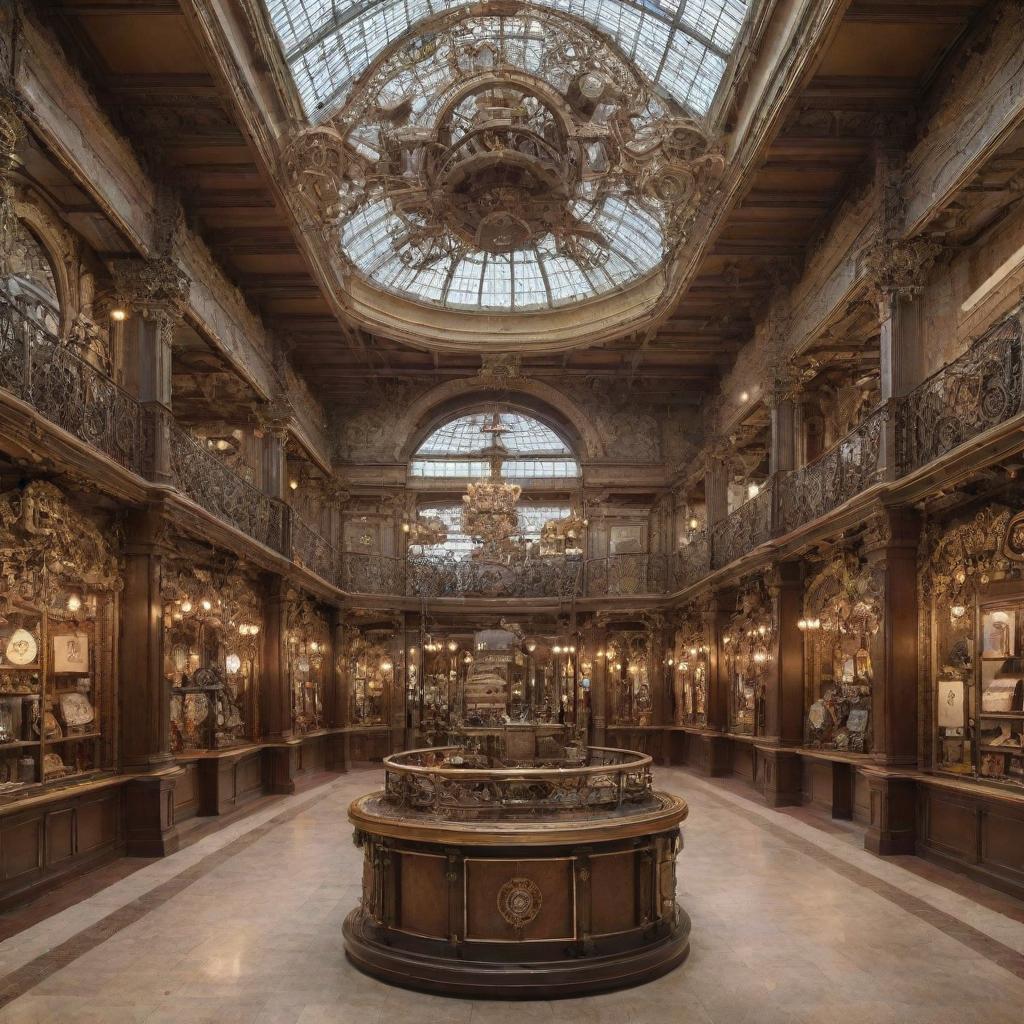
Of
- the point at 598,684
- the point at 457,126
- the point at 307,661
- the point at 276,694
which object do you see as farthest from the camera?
the point at 598,684

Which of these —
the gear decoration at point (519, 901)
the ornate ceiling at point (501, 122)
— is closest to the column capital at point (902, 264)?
the ornate ceiling at point (501, 122)

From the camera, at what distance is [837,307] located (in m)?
12.4

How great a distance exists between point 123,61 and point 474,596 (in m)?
14.0

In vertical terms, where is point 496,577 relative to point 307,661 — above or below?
above

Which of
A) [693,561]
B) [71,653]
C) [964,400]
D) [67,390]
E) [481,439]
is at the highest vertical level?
[481,439]

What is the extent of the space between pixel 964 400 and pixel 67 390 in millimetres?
8186

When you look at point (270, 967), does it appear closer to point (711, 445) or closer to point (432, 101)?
point (432, 101)

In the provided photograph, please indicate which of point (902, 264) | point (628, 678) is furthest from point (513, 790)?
point (628, 678)

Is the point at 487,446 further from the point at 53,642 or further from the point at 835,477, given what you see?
the point at 53,642

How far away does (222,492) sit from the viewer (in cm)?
1337

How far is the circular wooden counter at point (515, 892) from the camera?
20.0 ft

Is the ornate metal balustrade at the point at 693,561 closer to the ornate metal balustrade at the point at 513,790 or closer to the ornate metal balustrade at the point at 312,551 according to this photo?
the ornate metal balustrade at the point at 312,551

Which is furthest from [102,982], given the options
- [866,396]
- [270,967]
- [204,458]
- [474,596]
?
[474,596]

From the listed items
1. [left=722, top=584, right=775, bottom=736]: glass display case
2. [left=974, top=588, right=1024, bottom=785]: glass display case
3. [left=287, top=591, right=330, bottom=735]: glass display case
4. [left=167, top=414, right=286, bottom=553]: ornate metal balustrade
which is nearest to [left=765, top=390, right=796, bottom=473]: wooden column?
[left=722, top=584, right=775, bottom=736]: glass display case
